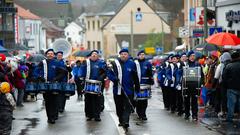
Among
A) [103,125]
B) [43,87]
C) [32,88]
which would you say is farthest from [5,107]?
[32,88]

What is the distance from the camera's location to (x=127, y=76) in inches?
672

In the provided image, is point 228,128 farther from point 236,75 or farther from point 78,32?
point 78,32

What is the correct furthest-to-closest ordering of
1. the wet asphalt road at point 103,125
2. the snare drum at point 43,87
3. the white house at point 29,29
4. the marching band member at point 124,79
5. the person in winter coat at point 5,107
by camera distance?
the white house at point 29,29, the snare drum at point 43,87, the marching band member at point 124,79, the wet asphalt road at point 103,125, the person in winter coat at point 5,107

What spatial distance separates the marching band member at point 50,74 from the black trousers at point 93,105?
90cm

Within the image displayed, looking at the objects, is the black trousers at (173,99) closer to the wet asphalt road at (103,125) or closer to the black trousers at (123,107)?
the wet asphalt road at (103,125)

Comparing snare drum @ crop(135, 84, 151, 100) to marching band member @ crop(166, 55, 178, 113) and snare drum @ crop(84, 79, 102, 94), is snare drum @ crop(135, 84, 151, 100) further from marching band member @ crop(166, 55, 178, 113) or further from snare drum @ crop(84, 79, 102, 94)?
marching band member @ crop(166, 55, 178, 113)

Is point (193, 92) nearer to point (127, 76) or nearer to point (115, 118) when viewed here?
point (115, 118)

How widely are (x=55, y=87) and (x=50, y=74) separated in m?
0.37

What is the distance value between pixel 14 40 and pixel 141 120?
128 feet

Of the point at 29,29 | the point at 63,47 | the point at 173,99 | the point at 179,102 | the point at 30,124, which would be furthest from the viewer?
the point at 29,29

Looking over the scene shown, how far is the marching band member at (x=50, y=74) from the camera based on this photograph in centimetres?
1928

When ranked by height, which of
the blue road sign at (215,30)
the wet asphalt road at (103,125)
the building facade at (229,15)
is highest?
the building facade at (229,15)

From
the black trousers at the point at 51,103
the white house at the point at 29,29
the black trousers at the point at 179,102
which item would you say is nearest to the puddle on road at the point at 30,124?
the black trousers at the point at 51,103

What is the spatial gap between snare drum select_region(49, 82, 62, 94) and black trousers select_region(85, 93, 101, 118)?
0.78 meters
